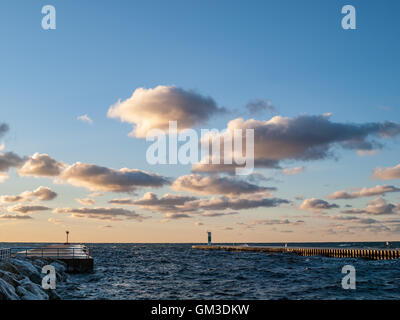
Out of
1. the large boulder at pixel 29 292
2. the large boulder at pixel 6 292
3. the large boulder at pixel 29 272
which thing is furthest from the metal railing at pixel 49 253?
the large boulder at pixel 6 292

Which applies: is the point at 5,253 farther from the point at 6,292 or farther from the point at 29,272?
the point at 6,292

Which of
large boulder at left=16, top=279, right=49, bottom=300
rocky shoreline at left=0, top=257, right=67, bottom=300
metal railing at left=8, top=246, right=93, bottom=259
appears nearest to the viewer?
rocky shoreline at left=0, top=257, right=67, bottom=300

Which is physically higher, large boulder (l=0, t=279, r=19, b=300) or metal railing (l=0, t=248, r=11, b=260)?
large boulder (l=0, t=279, r=19, b=300)

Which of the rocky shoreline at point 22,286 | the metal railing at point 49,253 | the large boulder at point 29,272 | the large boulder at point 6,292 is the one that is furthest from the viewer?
the metal railing at point 49,253

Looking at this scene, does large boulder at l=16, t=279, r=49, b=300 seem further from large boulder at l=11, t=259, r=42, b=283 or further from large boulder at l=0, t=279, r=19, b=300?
large boulder at l=11, t=259, r=42, b=283

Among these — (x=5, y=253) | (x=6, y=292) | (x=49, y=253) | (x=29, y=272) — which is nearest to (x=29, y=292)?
(x=6, y=292)

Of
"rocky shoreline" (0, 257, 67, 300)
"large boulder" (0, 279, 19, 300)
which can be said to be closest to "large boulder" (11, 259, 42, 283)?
"rocky shoreline" (0, 257, 67, 300)

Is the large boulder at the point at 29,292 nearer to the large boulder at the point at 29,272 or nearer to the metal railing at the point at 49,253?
the large boulder at the point at 29,272

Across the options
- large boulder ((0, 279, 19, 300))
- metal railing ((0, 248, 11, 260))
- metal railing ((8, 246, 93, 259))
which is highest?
large boulder ((0, 279, 19, 300))
